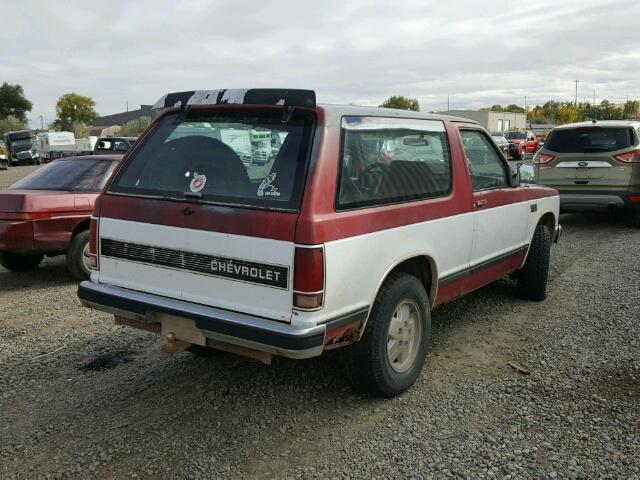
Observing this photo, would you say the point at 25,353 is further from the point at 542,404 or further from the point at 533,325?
the point at 533,325

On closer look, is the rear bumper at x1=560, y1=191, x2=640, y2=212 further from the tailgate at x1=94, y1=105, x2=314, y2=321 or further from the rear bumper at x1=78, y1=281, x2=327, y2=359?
the rear bumper at x1=78, y1=281, x2=327, y2=359

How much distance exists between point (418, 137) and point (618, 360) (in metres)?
2.24

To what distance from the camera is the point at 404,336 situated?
3883 millimetres

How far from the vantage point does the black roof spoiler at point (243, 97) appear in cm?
332

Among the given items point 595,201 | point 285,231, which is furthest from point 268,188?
point 595,201

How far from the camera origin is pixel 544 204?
5812 mm

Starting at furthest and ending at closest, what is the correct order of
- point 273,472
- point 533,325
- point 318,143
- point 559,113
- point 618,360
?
point 559,113, point 533,325, point 618,360, point 318,143, point 273,472

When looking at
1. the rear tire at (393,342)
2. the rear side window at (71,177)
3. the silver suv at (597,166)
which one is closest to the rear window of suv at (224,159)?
the rear tire at (393,342)

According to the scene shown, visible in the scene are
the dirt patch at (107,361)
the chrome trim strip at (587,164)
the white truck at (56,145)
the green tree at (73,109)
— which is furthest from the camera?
the green tree at (73,109)

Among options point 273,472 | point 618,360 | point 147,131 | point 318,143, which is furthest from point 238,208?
point 618,360

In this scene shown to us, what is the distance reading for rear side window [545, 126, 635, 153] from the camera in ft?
32.3

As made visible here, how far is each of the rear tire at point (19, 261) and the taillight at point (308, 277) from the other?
5.25 m

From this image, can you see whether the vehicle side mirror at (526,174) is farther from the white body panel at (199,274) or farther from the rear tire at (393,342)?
the white body panel at (199,274)

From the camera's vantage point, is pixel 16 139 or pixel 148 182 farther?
pixel 16 139
